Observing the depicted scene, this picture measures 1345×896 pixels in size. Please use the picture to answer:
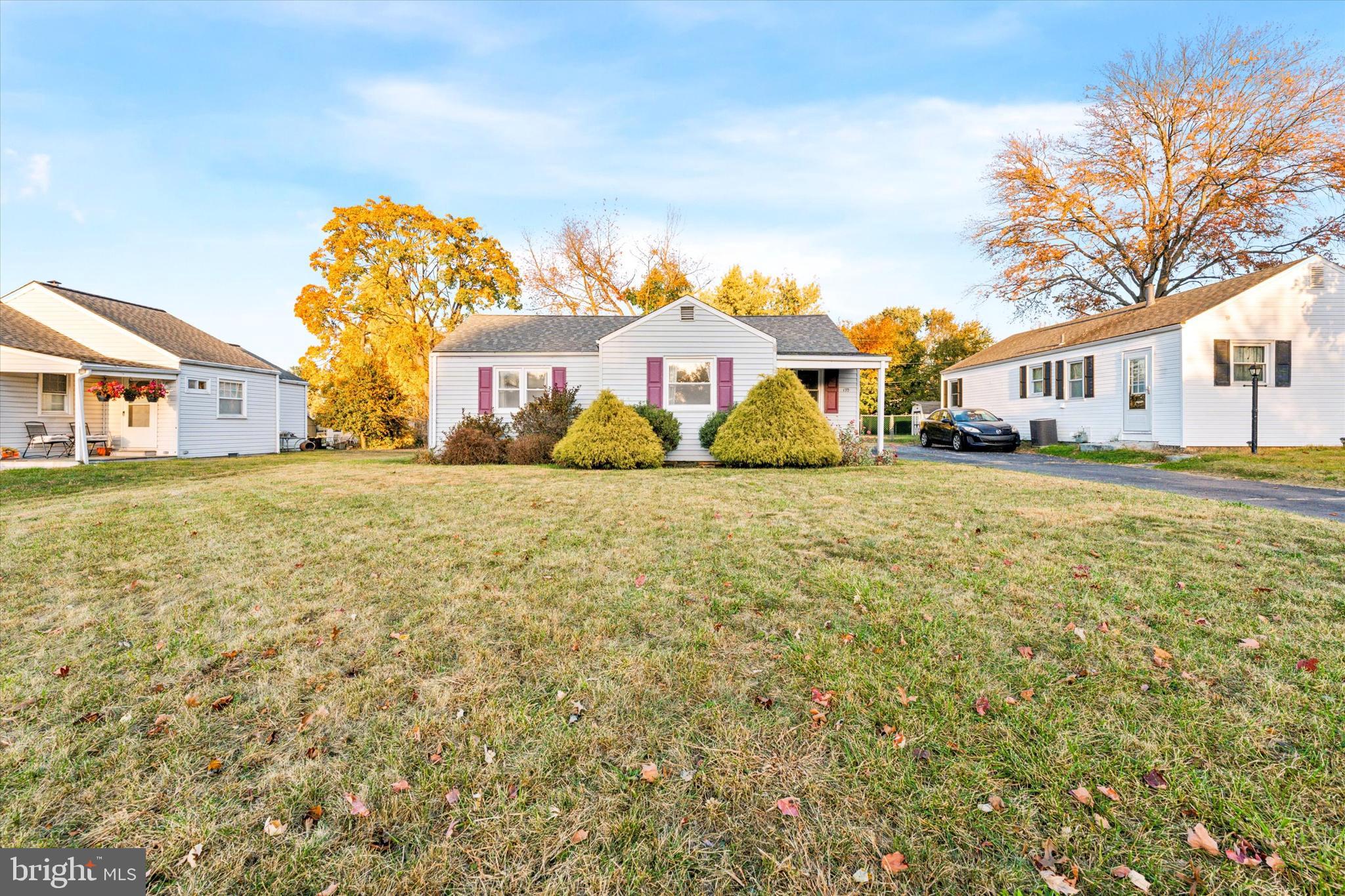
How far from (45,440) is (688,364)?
18.6 meters

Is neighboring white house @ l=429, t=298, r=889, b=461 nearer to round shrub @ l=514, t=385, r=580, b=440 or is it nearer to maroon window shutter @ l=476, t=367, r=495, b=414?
maroon window shutter @ l=476, t=367, r=495, b=414

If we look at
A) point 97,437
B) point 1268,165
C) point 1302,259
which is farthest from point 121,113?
point 1268,165

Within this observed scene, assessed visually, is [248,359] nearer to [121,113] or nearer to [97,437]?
[97,437]

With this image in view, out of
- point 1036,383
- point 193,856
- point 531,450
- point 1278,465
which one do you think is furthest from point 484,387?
point 1036,383

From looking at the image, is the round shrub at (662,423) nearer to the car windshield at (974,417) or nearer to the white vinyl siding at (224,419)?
the car windshield at (974,417)

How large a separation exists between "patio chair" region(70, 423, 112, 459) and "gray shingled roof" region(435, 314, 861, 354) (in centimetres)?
1071

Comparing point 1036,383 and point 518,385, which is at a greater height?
point 1036,383

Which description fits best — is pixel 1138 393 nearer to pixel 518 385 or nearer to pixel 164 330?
pixel 518 385

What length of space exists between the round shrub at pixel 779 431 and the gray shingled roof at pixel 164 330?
17.5 metres

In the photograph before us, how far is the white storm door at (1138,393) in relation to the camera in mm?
16688

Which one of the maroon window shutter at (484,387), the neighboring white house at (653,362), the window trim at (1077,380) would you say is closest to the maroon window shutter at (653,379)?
the neighboring white house at (653,362)

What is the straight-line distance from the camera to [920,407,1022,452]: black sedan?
19.8 metres

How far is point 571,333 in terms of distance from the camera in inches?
731

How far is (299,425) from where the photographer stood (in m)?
25.3
